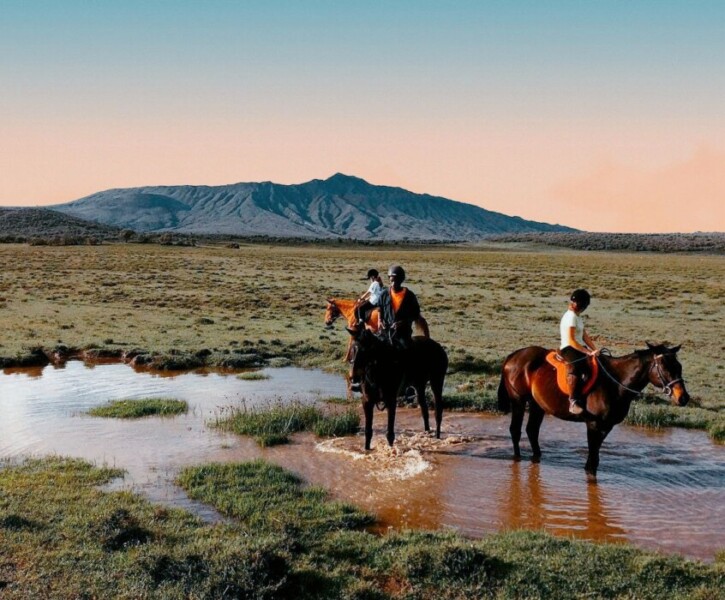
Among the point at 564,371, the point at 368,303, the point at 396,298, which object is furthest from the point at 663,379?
the point at 368,303

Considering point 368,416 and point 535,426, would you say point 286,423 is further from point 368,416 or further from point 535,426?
point 535,426

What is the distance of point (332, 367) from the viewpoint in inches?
825

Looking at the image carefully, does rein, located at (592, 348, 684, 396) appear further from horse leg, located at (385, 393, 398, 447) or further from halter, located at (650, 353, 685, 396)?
horse leg, located at (385, 393, 398, 447)

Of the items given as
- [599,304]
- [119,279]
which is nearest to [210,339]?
[599,304]

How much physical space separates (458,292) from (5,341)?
3335cm

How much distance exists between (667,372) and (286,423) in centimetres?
698

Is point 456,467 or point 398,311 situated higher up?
point 398,311

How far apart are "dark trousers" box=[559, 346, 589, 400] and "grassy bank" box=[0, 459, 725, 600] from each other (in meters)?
2.79

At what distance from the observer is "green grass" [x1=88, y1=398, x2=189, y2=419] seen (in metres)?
14.8

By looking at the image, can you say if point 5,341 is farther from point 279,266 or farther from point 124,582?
point 279,266

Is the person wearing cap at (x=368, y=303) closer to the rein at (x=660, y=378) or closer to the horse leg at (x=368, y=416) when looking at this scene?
the horse leg at (x=368, y=416)

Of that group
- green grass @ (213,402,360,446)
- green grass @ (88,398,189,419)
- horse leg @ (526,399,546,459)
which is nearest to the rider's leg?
horse leg @ (526,399,546,459)

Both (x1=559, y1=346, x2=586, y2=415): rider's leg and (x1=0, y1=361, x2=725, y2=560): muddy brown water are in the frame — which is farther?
(x1=559, y1=346, x2=586, y2=415): rider's leg

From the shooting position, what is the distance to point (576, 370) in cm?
1051
